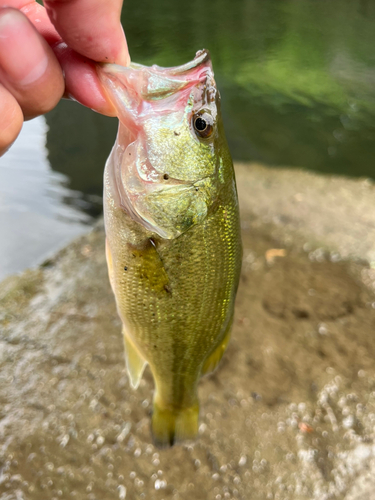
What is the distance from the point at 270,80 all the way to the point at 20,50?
36.2ft

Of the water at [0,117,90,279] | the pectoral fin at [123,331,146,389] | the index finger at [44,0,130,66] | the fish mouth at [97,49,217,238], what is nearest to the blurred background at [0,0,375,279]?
the water at [0,117,90,279]

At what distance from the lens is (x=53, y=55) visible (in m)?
1.06

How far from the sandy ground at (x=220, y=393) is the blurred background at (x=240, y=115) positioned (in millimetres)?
1284

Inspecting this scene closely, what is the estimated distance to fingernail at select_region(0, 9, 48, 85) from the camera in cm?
96

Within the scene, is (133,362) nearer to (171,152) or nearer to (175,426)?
(175,426)

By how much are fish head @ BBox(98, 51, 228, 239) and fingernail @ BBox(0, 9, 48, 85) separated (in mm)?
272

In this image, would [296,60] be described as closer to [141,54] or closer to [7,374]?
[141,54]

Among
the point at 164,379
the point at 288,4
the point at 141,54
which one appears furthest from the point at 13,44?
the point at 288,4

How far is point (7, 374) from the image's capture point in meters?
2.75

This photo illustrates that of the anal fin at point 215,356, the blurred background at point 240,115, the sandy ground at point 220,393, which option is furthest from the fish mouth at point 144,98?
the blurred background at point 240,115

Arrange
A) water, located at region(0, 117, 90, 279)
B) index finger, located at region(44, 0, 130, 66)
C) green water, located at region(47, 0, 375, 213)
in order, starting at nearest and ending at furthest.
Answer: index finger, located at region(44, 0, 130, 66) < water, located at region(0, 117, 90, 279) < green water, located at region(47, 0, 375, 213)

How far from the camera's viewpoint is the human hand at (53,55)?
0.97m

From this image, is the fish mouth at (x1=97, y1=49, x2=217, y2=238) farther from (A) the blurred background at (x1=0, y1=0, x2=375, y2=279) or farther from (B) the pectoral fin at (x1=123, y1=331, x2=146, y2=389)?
(A) the blurred background at (x1=0, y1=0, x2=375, y2=279)

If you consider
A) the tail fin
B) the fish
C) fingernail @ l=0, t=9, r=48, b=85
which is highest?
fingernail @ l=0, t=9, r=48, b=85
